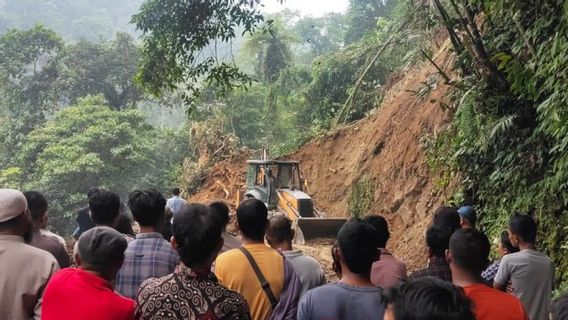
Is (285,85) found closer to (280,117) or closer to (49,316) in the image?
(280,117)

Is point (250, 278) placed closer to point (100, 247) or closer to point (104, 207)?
point (100, 247)

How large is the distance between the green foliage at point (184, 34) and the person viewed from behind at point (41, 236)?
14.8ft

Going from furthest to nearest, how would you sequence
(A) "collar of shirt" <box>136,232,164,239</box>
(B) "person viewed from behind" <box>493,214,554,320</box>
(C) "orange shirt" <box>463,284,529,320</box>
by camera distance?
(B) "person viewed from behind" <box>493,214,554,320</box> < (A) "collar of shirt" <box>136,232,164,239</box> < (C) "orange shirt" <box>463,284,529,320</box>

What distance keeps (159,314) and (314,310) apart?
2.39 ft

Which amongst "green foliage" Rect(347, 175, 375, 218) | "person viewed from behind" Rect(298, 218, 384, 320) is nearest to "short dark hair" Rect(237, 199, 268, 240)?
"person viewed from behind" Rect(298, 218, 384, 320)

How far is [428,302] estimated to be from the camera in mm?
1725

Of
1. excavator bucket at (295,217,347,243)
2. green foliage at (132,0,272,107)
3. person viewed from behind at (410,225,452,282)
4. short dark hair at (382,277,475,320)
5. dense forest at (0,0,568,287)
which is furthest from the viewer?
excavator bucket at (295,217,347,243)

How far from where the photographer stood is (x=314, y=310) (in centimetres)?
274

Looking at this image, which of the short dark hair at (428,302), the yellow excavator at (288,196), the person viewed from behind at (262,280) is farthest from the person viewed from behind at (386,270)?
the yellow excavator at (288,196)

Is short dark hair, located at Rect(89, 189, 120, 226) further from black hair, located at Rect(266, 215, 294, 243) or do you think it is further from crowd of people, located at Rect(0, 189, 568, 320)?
black hair, located at Rect(266, 215, 294, 243)

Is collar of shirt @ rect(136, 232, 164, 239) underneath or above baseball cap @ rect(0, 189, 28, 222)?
underneath

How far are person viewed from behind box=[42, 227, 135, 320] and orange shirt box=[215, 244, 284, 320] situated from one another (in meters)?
0.81

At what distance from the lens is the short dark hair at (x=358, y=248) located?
285cm

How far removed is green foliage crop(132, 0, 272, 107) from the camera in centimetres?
841
